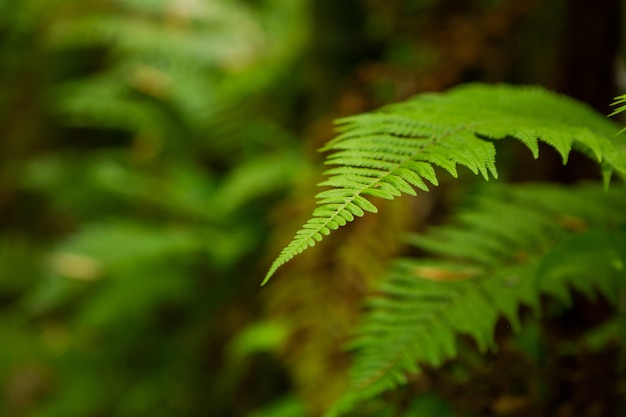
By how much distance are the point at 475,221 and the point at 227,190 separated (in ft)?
4.26

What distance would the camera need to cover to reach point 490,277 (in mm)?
1050

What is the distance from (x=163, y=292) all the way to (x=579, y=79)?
5.36 ft

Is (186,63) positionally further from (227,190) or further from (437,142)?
(437,142)

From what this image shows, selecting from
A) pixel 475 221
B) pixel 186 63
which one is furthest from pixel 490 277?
pixel 186 63

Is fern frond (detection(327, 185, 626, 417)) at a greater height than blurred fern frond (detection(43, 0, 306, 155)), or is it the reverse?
blurred fern frond (detection(43, 0, 306, 155))

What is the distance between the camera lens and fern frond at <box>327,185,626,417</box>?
0.92 meters

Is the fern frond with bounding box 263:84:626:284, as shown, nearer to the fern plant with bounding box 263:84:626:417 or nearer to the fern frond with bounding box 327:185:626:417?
the fern plant with bounding box 263:84:626:417

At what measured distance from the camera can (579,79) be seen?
1.55m

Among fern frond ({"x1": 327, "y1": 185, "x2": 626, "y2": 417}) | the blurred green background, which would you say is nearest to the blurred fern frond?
the blurred green background

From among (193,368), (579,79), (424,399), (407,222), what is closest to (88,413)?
(193,368)

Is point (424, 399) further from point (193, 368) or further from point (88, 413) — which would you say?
point (88, 413)

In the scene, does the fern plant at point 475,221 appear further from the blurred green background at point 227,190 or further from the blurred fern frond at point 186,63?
the blurred fern frond at point 186,63

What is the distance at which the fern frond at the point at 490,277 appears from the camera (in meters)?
0.92

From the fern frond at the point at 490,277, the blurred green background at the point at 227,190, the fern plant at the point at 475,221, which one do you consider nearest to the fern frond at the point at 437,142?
the fern plant at the point at 475,221
